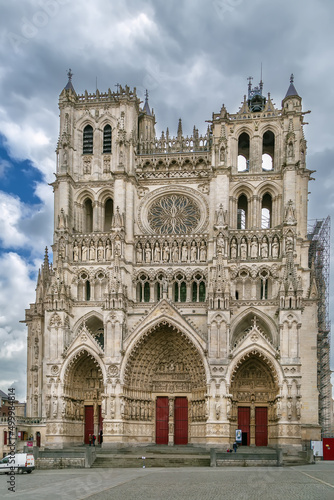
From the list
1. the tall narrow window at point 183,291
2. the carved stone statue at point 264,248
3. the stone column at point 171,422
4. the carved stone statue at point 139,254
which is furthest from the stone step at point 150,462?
the carved stone statue at point 264,248

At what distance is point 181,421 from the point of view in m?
43.8

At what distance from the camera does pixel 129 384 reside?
42.9 meters

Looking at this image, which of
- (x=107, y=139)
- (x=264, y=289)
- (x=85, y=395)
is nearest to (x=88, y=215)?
(x=107, y=139)

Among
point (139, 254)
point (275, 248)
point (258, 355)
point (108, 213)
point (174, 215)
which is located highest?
point (108, 213)

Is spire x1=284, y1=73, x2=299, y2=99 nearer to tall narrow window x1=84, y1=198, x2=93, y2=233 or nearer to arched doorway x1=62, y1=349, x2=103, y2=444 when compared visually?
tall narrow window x1=84, y1=198, x2=93, y2=233

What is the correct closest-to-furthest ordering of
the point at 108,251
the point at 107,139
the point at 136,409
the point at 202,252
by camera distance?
the point at 136,409, the point at 202,252, the point at 108,251, the point at 107,139

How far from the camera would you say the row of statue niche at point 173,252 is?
45406 millimetres

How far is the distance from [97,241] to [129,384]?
34.8 feet

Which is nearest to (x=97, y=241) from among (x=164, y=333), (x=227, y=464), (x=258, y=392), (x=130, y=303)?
(x=130, y=303)

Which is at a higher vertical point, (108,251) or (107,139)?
(107,139)

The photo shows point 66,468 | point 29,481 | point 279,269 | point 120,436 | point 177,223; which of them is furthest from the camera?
point 177,223

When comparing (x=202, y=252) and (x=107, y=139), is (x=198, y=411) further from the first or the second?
(x=107, y=139)

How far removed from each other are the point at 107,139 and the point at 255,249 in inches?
577

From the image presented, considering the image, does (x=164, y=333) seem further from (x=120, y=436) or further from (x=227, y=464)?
(x=227, y=464)
